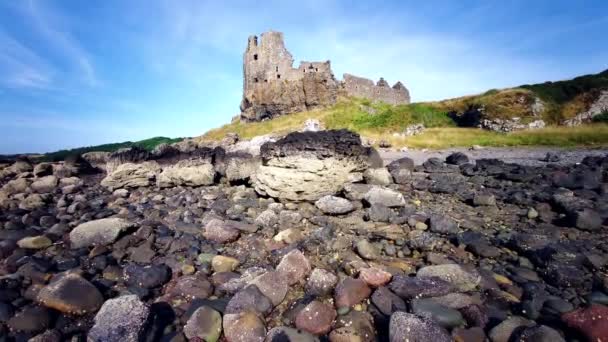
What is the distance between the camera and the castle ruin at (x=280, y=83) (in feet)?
176

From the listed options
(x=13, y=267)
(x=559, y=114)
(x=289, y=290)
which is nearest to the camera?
(x=289, y=290)

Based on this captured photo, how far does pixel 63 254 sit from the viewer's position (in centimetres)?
597

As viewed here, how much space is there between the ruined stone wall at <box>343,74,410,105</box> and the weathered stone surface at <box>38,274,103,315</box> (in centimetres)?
5628

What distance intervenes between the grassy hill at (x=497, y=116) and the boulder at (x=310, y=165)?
18.0 metres

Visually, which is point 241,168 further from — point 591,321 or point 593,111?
point 593,111

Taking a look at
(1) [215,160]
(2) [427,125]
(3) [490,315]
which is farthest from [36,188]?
(2) [427,125]

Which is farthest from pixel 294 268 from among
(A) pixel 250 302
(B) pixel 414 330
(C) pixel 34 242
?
(C) pixel 34 242

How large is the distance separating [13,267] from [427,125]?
35.6 metres

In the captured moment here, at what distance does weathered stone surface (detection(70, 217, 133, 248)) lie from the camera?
6.21 metres

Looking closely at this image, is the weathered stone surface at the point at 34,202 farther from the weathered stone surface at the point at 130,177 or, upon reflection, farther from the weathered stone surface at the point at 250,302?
the weathered stone surface at the point at 250,302

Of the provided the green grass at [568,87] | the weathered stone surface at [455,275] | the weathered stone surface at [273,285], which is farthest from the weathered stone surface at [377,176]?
the green grass at [568,87]

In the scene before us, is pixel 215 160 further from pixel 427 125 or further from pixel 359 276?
pixel 427 125

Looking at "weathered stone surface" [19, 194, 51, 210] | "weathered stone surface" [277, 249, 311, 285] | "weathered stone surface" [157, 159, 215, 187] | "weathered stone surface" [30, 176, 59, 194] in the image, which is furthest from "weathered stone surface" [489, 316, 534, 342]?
"weathered stone surface" [30, 176, 59, 194]

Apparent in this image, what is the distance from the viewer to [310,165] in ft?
28.9
